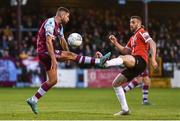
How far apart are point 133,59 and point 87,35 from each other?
27.4 meters

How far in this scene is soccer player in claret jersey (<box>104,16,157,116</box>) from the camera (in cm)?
1529

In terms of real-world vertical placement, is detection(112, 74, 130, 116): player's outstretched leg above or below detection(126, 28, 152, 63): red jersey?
below

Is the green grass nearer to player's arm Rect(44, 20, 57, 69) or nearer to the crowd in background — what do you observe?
player's arm Rect(44, 20, 57, 69)

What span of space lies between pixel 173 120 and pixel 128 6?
1482 inches

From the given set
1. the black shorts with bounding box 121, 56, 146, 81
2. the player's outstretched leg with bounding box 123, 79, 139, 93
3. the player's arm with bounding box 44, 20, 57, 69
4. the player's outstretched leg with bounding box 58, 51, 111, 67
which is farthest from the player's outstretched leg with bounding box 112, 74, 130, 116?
the player's outstretched leg with bounding box 123, 79, 139, 93

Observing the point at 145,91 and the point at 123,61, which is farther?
the point at 145,91

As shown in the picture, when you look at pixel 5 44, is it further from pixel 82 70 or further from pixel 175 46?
A: pixel 175 46

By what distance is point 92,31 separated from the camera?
44.6 metres

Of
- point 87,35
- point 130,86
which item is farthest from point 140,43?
point 87,35

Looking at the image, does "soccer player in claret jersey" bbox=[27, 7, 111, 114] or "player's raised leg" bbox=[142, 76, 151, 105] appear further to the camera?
"player's raised leg" bbox=[142, 76, 151, 105]

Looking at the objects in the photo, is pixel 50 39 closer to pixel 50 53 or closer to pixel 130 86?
pixel 50 53

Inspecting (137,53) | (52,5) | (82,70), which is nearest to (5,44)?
(82,70)

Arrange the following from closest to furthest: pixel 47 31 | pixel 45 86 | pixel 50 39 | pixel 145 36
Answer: pixel 50 39
pixel 47 31
pixel 45 86
pixel 145 36

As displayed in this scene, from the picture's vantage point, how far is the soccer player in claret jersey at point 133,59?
50.2 feet
